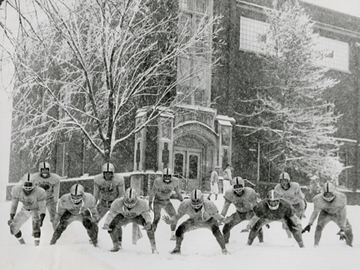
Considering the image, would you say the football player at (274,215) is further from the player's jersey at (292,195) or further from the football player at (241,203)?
the player's jersey at (292,195)

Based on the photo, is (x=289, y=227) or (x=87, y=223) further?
(x=289, y=227)

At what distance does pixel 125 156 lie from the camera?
11.8 m

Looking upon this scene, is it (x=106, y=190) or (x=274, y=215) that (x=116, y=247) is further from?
(x=274, y=215)

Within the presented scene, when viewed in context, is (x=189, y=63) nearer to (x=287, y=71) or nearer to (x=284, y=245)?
(x=287, y=71)

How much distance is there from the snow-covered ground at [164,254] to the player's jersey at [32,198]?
0.27m

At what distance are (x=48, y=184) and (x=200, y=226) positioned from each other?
8.52 feet

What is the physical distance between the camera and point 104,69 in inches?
383

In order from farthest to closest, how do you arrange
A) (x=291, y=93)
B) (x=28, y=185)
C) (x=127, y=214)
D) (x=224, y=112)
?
(x=291, y=93) → (x=224, y=112) → (x=28, y=185) → (x=127, y=214)

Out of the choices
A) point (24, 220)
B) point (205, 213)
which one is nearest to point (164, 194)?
point (205, 213)

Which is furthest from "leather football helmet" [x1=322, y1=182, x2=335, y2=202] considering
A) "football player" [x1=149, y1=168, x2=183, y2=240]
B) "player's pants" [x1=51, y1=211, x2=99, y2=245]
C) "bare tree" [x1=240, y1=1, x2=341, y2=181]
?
"bare tree" [x1=240, y1=1, x2=341, y2=181]

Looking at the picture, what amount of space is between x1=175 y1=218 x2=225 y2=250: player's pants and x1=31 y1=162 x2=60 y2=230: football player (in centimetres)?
220

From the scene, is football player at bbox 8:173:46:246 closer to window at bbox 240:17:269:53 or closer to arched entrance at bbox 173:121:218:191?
arched entrance at bbox 173:121:218:191

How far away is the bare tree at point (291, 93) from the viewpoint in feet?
46.1

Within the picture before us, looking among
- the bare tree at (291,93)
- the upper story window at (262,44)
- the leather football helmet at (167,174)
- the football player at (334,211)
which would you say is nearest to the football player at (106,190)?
the leather football helmet at (167,174)
